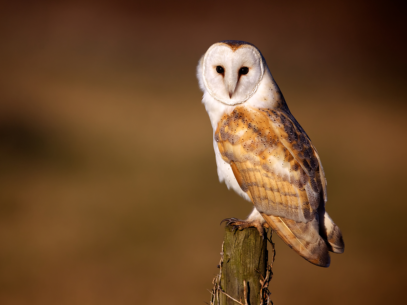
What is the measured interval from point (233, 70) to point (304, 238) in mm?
910

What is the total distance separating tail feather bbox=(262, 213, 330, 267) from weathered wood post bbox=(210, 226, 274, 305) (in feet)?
0.61

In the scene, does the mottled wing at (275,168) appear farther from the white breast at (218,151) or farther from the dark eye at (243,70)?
the dark eye at (243,70)

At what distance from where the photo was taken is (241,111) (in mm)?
1896

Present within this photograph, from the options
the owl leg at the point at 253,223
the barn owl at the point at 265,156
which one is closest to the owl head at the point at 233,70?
the barn owl at the point at 265,156

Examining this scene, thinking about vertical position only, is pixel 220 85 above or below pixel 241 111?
above

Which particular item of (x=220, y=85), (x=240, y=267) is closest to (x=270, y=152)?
(x=220, y=85)

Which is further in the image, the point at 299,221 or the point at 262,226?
the point at 262,226

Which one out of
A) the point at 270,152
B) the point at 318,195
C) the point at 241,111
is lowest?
the point at 318,195

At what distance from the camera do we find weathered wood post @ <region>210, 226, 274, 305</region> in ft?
5.10

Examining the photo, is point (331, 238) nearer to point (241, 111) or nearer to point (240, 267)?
point (240, 267)

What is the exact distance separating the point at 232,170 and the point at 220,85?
47cm

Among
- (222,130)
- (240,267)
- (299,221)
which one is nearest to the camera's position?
(240,267)

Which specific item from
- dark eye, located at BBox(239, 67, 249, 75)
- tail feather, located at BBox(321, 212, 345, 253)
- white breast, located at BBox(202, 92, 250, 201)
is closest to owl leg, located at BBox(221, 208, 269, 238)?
white breast, located at BBox(202, 92, 250, 201)

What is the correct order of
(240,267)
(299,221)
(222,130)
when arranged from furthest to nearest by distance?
(222,130), (299,221), (240,267)
